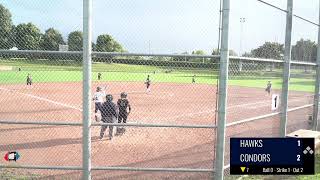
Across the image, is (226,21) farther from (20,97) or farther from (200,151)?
(20,97)

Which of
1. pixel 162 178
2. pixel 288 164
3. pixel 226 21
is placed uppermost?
pixel 226 21

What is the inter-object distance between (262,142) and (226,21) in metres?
2.02

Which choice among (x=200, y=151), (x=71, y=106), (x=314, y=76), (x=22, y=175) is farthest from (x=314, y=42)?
(x=71, y=106)

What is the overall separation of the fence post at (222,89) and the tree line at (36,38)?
1.71 m

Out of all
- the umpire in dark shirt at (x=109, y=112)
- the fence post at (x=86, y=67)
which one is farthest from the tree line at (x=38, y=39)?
the umpire in dark shirt at (x=109, y=112)

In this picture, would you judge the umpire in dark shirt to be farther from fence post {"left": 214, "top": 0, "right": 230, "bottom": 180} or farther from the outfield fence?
fence post {"left": 214, "top": 0, "right": 230, "bottom": 180}

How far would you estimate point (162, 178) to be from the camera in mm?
8703
